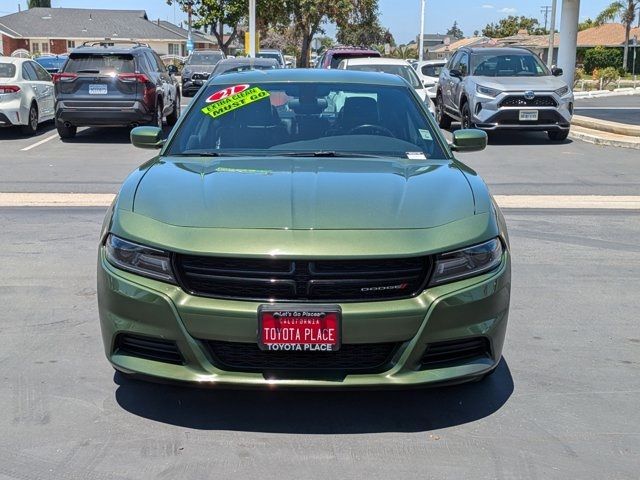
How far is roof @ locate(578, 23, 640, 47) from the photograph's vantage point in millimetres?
75694

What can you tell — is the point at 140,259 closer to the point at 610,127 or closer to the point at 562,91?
the point at 562,91

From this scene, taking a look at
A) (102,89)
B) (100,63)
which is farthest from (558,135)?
(100,63)

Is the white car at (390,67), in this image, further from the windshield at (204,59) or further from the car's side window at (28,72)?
the windshield at (204,59)

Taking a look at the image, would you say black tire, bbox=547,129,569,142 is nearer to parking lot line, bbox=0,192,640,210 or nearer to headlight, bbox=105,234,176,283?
parking lot line, bbox=0,192,640,210

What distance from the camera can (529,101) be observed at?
1591 centimetres

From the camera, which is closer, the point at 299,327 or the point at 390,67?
the point at 299,327

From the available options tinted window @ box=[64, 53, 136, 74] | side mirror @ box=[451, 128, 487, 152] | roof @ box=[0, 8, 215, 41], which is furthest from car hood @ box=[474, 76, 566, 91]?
roof @ box=[0, 8, 215, 41]

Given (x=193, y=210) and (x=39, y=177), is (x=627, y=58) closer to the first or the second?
(x=39, y=177)

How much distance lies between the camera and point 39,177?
11875mm

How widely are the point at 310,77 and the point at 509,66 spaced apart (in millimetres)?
12273

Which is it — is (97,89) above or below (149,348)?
above

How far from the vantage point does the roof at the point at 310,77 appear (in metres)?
5.65

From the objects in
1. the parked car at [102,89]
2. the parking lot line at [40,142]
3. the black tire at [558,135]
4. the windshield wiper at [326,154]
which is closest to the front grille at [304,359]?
the windshield wiper at [326,154]

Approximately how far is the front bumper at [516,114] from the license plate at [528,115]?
4cm
